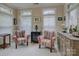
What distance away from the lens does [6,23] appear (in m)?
3.11

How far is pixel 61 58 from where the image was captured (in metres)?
2.44

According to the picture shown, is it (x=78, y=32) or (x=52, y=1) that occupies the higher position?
(x=52, y=1)

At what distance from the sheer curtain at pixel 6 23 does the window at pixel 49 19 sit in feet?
2.63

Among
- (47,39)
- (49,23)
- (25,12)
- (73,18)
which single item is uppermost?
(25,12)

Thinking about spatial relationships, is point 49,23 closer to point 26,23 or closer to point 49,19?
point 49,19

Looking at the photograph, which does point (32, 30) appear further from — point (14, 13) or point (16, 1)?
point (16, 1)

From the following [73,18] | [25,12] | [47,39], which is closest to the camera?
[73,18]

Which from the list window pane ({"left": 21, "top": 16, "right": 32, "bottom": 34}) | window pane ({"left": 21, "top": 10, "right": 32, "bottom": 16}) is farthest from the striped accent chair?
window pane ({"left": 21, "top": 10, "right": 32, "bottom": 16})

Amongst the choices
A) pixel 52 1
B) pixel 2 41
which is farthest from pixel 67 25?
pixel 2 41

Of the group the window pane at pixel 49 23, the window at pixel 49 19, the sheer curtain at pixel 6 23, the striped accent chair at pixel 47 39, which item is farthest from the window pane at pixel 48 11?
the sheer curtain at pixel 6 23

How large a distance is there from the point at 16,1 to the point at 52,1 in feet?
2.18

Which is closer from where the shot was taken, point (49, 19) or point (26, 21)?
point (49, 19)

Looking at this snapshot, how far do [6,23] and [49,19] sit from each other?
1.01 m

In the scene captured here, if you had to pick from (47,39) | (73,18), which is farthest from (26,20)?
(73,18)
